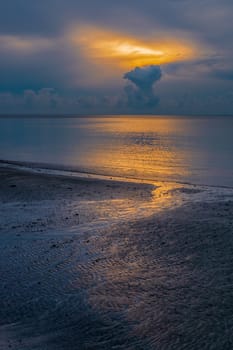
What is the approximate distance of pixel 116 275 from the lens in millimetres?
9906

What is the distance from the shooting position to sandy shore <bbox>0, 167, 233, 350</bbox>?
724cm

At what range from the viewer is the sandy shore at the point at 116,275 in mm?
Answer: 7238

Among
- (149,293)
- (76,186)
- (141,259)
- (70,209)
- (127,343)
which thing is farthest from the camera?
(76,186)

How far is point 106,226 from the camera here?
14484 millimetres

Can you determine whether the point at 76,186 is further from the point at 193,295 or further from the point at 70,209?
the point at 193,295

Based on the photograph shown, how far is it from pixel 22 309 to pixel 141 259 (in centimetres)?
381

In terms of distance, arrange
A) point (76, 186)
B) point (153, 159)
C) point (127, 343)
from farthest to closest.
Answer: point (153, 159)
point (76, 186)
point (127, 343)

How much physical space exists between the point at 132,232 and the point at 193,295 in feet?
16.7

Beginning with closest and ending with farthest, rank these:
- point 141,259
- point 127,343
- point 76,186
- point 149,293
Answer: point 127,343, point 149,293, point 141,259, point 76,186

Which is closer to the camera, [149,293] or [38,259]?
[149,293]

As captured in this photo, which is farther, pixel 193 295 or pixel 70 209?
pixel 70 209

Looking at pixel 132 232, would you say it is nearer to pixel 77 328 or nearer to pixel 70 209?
pixel 70 209

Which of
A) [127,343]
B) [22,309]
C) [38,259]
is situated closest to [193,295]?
[127,343]

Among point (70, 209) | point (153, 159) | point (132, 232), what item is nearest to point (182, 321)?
point (132, 232)
